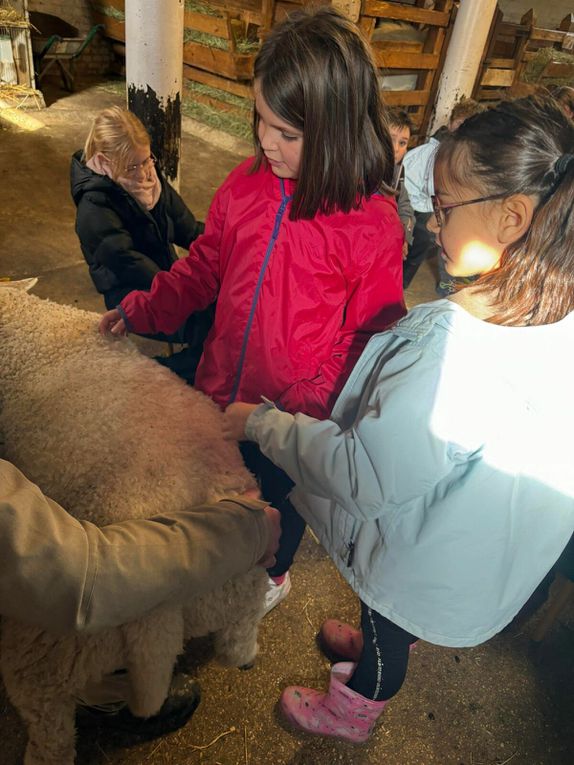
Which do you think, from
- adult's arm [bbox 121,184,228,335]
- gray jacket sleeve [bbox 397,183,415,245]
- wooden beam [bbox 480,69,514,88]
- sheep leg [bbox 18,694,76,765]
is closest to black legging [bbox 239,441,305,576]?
adult's arm [bbox 121,184,228,335]

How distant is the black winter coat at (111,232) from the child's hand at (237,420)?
1359 mm

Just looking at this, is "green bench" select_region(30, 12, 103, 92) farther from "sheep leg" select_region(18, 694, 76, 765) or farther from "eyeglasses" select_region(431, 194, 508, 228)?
"sheep leg" select_region(18, 694, 76, 765)

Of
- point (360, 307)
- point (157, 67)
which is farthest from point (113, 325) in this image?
point (157, 67)

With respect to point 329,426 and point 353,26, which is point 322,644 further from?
point 353,26

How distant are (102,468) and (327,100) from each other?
1.13m

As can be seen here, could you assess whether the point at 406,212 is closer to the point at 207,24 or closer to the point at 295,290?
the point at 295,290

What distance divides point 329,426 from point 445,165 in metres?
0.68

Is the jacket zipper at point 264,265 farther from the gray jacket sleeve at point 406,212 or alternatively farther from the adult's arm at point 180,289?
the gray jacket sleeve at point 406,212

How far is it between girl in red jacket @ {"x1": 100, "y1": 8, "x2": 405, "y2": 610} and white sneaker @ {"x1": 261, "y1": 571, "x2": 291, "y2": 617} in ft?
0.98

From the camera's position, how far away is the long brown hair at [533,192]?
1009mm

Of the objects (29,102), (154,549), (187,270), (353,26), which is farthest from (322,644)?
(29,102)

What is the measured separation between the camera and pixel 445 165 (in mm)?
1186

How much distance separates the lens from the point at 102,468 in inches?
52.2

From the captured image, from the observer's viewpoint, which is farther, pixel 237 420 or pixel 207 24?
pixel 207 24
